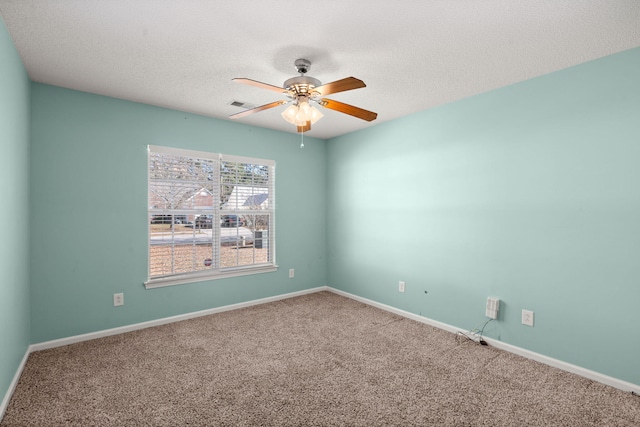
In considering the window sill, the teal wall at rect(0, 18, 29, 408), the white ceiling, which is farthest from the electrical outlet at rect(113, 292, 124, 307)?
the white ceiling

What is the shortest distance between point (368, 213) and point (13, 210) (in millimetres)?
3529

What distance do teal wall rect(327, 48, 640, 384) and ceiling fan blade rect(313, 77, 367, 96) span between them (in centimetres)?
176

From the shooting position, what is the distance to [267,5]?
1783mm

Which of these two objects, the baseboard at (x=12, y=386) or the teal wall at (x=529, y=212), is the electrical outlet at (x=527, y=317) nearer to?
the teal wall at (x=529, y=212)

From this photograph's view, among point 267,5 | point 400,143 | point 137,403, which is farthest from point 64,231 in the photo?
point 400,143

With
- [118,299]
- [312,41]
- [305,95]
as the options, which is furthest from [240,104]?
[118,299]

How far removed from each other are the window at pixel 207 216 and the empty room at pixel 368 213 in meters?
0.03

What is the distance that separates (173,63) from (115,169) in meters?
1.43

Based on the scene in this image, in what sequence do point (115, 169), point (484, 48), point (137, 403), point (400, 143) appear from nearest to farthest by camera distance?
point (137, 403)
point (484, 48)
point (115, 169)
point (400, 143)

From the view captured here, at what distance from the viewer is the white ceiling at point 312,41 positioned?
1819 mm

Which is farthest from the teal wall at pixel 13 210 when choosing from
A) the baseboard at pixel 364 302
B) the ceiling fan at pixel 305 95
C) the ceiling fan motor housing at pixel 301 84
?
the ceiling fan motor housing at pixel 301 84

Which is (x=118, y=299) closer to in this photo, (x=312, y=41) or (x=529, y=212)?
(x=312, y=41)

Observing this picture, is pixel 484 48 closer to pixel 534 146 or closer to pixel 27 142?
pixel 534 146

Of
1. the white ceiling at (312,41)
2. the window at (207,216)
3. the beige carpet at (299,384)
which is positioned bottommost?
the beige carpet at (299,384)
